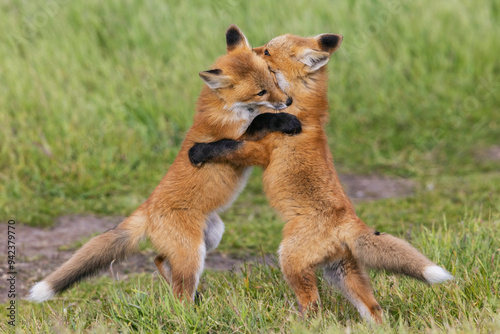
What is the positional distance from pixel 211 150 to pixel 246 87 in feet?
1.99

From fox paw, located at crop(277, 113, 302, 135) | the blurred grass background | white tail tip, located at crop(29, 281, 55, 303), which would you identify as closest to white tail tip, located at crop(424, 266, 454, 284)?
fox paw, located at crop(277, 113, 302, 135)

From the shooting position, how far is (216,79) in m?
5.11

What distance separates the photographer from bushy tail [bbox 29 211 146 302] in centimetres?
454

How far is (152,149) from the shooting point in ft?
31.2

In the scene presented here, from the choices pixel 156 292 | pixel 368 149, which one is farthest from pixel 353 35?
pixel 156 292

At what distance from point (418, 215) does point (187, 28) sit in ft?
17.7

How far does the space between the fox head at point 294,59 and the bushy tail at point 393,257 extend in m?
1.57

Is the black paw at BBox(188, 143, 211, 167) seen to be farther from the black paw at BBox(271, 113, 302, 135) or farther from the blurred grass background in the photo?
the blurred grass background

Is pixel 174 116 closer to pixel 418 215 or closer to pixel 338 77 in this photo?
pixel 338 77

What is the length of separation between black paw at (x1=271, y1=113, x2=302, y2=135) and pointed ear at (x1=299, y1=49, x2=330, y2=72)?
0.62m

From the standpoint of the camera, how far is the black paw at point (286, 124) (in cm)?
488

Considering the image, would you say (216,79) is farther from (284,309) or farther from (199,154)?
(284,309)

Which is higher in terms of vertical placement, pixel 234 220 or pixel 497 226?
pixel 497 226

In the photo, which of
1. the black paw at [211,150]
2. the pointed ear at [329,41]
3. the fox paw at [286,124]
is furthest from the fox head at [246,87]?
the pointed ear at [329,41]
